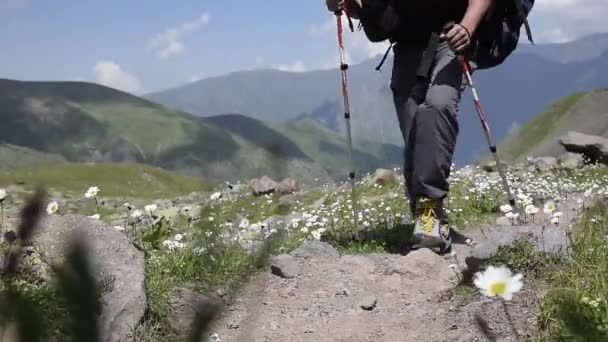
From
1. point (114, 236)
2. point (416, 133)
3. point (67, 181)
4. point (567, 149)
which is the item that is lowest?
point (67, 181)

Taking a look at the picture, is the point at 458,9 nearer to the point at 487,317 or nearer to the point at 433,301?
the point at 433,301

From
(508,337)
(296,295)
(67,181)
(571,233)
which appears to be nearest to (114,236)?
(296,295)

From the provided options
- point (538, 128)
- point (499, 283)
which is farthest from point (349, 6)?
point (538, 128)

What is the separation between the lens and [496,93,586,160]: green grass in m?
54.1

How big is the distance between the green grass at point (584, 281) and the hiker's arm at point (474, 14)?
2185 mm

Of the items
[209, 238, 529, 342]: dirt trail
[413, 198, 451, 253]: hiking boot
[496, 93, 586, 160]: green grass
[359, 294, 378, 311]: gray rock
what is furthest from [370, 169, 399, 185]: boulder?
[496, 93, 586, 160]: green grass

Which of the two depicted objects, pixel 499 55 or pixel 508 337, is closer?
pixel 508 337

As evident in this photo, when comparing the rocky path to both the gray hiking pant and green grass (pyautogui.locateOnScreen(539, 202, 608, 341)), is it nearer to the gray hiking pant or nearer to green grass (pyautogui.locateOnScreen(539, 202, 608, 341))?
green grass (pyautogui.locateOnScreen(539, 202, 608, 341))

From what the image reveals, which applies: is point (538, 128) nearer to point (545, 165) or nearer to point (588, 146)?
point (588, 146)

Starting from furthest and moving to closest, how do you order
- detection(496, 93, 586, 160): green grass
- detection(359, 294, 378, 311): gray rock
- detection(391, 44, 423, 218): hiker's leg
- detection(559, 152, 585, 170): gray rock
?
detection(496, 93, 586, 160): green grass → detection(559, 152, 585, 170): gray rock → detection(391, 44, 423, 218): hiker's leg → detection(359, 294, 378, 311): gray rock

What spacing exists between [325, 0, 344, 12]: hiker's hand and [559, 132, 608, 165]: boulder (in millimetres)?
16647

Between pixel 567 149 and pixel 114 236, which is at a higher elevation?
pixel 114 236

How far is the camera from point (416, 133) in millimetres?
7074

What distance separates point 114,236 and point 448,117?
10.6 feet
